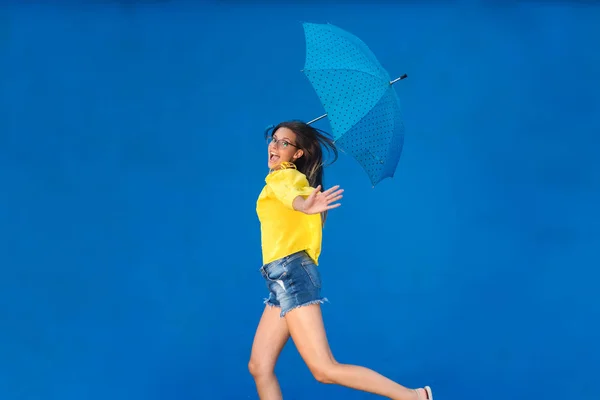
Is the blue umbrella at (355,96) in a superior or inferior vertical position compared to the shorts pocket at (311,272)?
superior

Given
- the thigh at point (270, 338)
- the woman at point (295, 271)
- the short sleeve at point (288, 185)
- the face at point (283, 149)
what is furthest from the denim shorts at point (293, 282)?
the face at point (283, 149)

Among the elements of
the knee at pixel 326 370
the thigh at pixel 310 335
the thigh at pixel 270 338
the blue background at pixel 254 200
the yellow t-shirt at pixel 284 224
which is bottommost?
the knee at pixel 326 370

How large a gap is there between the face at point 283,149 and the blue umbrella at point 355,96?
223 mm

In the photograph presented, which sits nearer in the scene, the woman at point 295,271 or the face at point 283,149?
the woman at point 295,271

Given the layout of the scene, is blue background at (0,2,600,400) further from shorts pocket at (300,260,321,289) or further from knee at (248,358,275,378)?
shorts pocket at (300,260,321,289)

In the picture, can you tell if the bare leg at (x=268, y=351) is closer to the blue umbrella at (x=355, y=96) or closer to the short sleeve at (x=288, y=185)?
the short sleeve at (x=288, y=185)

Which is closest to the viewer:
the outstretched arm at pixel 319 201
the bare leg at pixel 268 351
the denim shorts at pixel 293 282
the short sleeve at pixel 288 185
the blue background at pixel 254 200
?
the outstretched arm at pixel 319 201

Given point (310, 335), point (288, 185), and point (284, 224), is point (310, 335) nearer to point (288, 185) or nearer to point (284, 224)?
point (284, 224)

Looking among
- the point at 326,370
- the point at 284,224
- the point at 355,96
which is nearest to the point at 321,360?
the point at 326,370

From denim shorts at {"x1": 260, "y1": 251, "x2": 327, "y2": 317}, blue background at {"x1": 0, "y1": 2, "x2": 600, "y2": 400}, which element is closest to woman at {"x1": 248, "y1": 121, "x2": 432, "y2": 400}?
denim shorts at {"x1": 260, "y1": 251, "x2": 327, "y2": 317}

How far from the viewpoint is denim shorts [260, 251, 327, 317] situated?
10.4 feet

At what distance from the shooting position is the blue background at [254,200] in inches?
173

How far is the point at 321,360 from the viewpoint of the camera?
3123 millimetres

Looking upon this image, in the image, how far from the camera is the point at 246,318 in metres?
4.40
